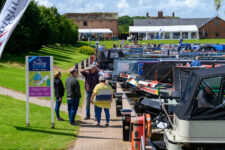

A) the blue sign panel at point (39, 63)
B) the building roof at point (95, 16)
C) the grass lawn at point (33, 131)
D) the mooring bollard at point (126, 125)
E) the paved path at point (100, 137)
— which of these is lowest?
the paved path at point (100, 137)

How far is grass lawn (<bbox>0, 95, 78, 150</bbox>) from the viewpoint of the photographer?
10430 mm

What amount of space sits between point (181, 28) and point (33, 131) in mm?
96674

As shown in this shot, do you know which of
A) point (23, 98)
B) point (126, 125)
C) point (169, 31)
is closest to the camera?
point (126, 125)

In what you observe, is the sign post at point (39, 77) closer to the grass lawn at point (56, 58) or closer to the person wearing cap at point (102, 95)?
the person wearing cap at point (102, 95)

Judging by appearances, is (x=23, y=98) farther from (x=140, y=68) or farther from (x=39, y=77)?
(x=140, y=68)

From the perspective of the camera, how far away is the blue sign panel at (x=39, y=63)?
12008 millimetres

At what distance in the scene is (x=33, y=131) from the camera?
38.7 feet

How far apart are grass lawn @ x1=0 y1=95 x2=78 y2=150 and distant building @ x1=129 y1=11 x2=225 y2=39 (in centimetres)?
8618

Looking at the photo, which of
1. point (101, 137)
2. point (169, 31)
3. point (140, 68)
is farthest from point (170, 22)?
point (101, 137)

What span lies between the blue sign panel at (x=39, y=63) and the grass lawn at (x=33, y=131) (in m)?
1.89

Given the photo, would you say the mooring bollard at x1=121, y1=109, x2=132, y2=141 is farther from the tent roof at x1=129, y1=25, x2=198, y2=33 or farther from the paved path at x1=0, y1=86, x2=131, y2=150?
the tent roof at x1=129, y1=25, x2=198, y2=33

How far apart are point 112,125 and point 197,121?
6010 mm

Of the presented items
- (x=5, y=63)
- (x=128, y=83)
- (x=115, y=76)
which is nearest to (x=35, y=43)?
(x=5, y=63)

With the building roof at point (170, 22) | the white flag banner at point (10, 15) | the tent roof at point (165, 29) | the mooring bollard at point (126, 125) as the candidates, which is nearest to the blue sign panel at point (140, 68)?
the mooring bollard at point (126, 125)
